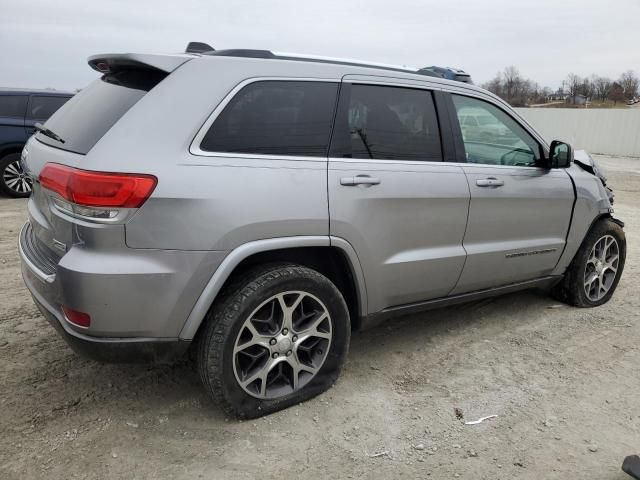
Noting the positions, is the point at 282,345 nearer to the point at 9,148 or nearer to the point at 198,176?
the point at 198,176

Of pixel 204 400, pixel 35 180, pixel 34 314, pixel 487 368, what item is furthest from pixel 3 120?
pixel 487 368

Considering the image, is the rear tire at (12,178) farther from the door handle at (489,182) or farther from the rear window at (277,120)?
the door handle at (489,182)

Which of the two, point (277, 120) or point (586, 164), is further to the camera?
point (586, 164)

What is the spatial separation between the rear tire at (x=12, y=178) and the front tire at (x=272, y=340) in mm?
7747

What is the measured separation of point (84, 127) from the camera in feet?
8.95

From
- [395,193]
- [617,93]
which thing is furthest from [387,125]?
[617,93]

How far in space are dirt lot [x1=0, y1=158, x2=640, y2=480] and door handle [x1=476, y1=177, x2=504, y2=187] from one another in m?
1.12

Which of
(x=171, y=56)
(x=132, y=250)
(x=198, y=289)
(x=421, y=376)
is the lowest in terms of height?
(x=421, y=376)

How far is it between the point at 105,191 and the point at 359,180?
128 cm

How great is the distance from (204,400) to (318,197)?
4.22 ft

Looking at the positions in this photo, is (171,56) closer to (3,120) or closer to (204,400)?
(204,400)

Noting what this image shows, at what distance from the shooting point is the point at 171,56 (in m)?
2.68

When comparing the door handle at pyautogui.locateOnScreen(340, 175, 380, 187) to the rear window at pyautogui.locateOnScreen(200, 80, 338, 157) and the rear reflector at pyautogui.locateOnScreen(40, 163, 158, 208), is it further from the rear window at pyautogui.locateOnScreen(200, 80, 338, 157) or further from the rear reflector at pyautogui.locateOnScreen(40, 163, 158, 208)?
the rear reflector at pyautogui.locateOnScreen(40, 163, 158, 208)

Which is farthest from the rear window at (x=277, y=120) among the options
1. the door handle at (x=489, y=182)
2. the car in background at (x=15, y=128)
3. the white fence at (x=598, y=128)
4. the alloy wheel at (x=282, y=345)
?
the white fence at (x=598, y=128)
